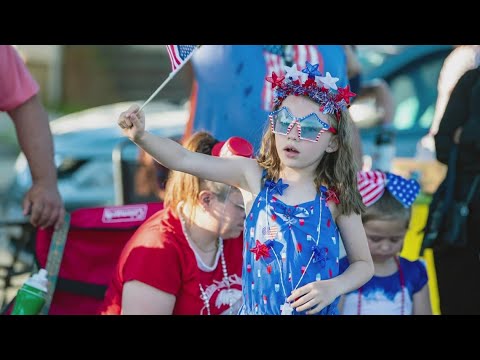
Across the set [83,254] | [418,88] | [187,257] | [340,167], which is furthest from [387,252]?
[418,88]

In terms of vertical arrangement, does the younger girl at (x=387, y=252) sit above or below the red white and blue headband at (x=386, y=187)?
below

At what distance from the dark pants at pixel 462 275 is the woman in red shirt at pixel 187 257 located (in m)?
1.20

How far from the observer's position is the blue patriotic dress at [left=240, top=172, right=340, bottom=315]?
2938 millimetres

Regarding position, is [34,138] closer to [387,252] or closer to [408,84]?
[387,252]

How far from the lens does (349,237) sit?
3016 mm

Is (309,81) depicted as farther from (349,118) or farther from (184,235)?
(184,235)

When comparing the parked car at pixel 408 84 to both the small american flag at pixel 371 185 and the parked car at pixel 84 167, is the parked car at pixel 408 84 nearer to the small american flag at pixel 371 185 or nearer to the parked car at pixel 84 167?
the parked car at pixel 84 167

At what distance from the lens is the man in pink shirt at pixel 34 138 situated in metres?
3.84

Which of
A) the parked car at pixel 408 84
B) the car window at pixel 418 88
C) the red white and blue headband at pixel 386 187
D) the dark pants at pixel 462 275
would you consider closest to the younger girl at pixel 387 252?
the red white and blue headband at pixel 386 187

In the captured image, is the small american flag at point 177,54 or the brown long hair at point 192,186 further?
the brown long hair at point 192,186

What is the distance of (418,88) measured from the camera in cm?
780
